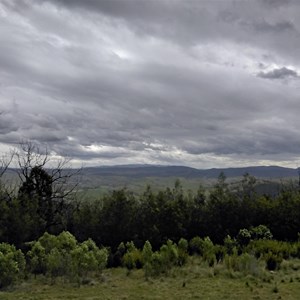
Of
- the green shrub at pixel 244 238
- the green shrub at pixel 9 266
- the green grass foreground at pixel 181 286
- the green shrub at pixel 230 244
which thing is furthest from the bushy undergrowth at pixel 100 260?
the green shrub at pixel 244 238

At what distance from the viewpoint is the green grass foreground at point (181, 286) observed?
15.1 m

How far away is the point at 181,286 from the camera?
54.5ft

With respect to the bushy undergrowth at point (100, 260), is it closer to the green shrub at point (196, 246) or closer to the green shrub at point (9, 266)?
the green shrub at point (9, 266)

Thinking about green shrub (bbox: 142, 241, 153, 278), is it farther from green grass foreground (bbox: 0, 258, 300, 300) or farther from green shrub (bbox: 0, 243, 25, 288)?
green shrub (bbox: 0, 243, 25, 288)

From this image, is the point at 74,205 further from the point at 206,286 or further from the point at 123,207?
the point at 206,286

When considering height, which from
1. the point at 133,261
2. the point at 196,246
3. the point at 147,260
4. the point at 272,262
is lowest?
the point at 133,261

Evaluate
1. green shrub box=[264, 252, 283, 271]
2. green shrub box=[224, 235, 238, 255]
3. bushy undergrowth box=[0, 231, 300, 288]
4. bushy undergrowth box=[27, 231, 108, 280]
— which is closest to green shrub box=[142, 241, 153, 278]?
bushy undergrowth box=[0, 231, 300, 288]

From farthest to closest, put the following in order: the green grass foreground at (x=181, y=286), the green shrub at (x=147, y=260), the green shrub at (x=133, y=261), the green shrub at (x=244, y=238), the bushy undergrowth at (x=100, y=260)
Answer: the green shrub at (x=244, y=238)
the green shrub at (x=133, y=261)
the green shrub at (x=147, y=260)
the bushy undergrowth at (x=100, y=260)
the green grass foreground at (x=181, y=286)

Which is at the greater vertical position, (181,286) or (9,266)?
(9,266)

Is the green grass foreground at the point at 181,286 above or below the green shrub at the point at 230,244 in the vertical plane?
below

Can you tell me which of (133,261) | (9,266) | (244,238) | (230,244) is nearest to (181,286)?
(133,261)

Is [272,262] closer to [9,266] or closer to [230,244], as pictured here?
[230,244]

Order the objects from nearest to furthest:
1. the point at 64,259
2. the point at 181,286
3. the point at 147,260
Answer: the point at 181,286
the point at 64,259
the point at 147,260

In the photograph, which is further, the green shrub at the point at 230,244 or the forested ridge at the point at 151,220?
the forested ridge at the point at 151,220
